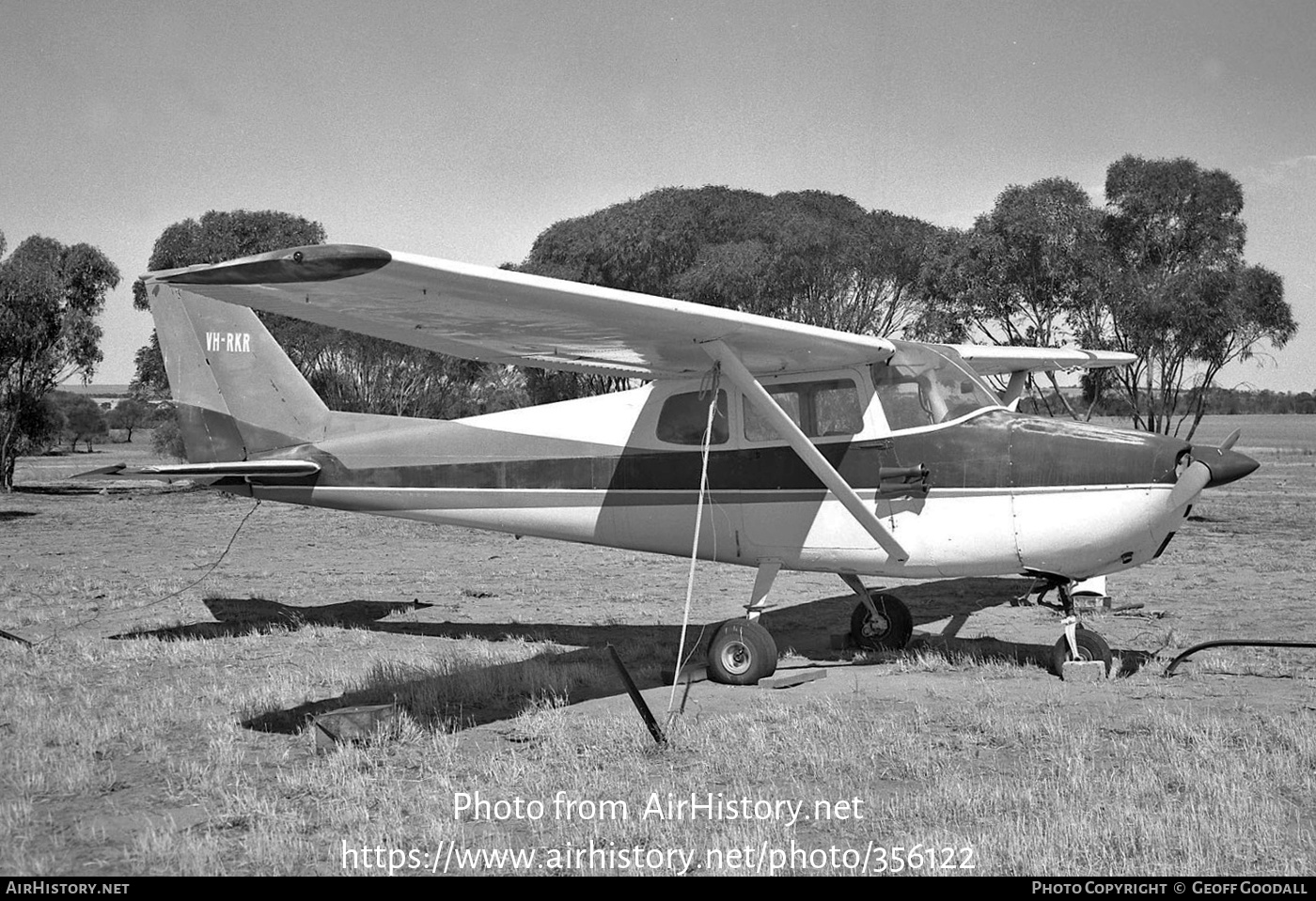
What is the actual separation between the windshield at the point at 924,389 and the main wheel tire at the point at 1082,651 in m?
1.92

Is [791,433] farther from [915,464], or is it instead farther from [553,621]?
[553,621]

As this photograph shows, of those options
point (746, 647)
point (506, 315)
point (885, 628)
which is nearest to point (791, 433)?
point (746, 647)

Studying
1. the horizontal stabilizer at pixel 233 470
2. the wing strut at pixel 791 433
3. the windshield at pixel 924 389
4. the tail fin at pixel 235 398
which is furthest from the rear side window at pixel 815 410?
the tail fin at pixel 235 398

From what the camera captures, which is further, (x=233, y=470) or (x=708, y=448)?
(x=233, y=470)

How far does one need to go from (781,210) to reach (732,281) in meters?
6.93

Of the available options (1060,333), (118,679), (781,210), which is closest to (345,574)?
(118,679)

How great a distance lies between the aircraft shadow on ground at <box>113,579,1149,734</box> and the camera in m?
7.65

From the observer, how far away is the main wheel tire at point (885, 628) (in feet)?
31.8

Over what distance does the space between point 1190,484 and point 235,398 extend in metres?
8.82

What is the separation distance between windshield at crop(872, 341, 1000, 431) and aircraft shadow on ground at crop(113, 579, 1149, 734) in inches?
84.0

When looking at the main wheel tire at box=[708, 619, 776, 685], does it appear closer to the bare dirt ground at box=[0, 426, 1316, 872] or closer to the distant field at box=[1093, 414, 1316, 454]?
the bare dirt ground at box=[0, 426, 1316, 872]

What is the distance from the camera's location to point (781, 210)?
39.2 meters

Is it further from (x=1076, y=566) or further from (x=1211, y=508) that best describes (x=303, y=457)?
(x=1211, y=508)

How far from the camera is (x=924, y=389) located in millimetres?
8523
